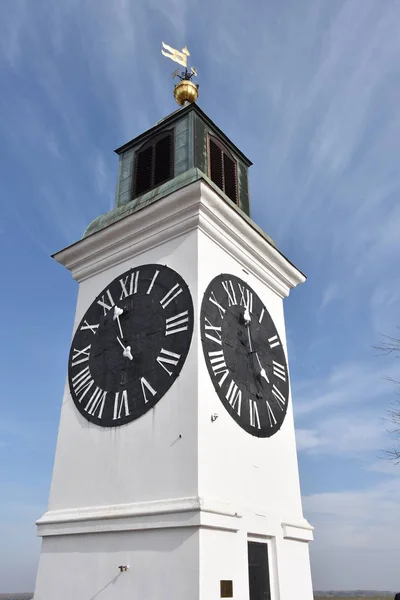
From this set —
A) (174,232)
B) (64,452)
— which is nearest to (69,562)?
(64,452)

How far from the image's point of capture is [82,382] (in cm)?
880

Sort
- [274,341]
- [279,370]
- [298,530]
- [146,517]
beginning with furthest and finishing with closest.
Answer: [274,341], [279,370], [298,530], [146,517]

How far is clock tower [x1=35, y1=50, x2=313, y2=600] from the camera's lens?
6559mm

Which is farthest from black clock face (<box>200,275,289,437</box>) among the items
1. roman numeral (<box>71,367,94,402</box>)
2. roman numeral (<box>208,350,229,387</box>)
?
roman numeral (<box>71,367,94,402</box>)

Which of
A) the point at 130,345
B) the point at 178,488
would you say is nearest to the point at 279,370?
the point at 130,345

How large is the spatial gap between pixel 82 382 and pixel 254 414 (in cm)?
286

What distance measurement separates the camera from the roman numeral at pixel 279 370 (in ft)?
31.1

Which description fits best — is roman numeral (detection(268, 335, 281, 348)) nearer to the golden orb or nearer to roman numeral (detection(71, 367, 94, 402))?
roman numeral (detection(71, 367, 94, 402))

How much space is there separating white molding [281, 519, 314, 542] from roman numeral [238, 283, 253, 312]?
3.49 meters

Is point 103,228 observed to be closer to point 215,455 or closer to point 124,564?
point 215,455

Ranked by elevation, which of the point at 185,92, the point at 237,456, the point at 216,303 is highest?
the point at 185,92

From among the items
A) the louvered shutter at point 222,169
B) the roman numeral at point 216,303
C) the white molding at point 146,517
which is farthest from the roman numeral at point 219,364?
the louvered shutter at point 222,169

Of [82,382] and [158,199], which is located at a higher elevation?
[158,199]

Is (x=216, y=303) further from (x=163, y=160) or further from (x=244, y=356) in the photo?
(x=163, y=160)
